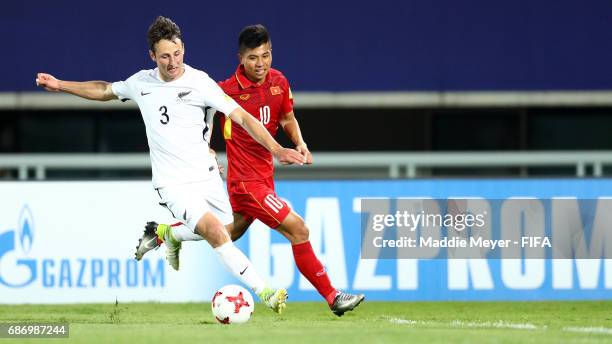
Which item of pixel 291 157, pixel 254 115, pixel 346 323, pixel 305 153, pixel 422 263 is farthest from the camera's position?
pixel 422 263

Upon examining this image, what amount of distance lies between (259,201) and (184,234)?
2.48ft

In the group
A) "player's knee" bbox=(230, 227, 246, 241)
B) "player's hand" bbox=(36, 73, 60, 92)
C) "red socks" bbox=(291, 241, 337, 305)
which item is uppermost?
"player's hand" bbox=(36, 73, 60, 92)

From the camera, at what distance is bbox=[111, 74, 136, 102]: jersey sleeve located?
10812 millimetres

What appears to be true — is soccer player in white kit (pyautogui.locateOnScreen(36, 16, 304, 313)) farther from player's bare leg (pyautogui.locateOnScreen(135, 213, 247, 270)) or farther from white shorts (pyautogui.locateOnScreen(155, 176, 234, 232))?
player's bare leg (pyautogui.locateOnScreen(135, 213, 247, 270))

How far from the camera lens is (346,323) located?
35.4 feet

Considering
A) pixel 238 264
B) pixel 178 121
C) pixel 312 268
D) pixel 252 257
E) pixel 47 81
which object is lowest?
pixel 252 257

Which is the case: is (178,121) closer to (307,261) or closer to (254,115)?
(254,115)

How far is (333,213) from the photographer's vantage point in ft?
43.8

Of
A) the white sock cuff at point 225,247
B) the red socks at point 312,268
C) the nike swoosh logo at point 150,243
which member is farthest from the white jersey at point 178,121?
the nike swoosh logo at point 150,243

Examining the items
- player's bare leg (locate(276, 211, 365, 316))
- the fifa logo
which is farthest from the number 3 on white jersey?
the fifa logo

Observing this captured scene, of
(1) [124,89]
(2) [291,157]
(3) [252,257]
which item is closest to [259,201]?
(1) [124,89]

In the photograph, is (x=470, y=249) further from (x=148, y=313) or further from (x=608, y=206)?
(x=148, y=313)

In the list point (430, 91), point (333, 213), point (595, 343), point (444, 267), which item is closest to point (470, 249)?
point (444, 267)

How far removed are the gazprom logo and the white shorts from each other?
2.55m
